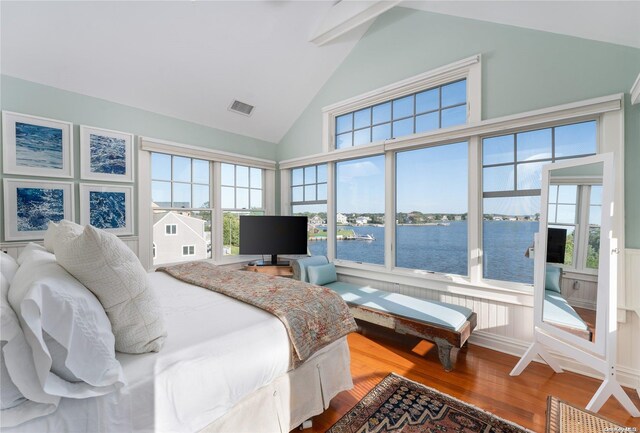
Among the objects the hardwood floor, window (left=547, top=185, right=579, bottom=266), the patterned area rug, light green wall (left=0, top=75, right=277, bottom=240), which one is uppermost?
light green wall (left=0, top=75, right=277, bottom=240)

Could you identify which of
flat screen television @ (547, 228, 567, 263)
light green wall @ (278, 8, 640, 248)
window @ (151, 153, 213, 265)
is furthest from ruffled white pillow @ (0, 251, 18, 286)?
light green wall @ (278, 8, 640, 248)

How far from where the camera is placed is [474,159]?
276 centimetres

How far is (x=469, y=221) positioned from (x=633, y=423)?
169 centimetres

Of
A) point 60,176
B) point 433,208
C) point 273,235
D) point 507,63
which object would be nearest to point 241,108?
point 273,235

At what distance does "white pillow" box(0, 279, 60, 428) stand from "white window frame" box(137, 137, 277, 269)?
255cm

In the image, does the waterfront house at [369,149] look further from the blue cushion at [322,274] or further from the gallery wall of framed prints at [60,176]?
the blue cushion at [322,274]

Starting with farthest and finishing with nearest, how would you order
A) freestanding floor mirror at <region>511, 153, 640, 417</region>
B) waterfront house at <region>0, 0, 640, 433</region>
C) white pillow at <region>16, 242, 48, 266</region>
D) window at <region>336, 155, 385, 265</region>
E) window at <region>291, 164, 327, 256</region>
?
window at <region>291, 164, 327, 256</region> → window at <region>336, 155, 385, 265</region> → waterfront house at <region>0, 0, 640, 433</region> → freestanding floor mirror at <region>511, 153, 640, 417</region> → white pillow at <region>16, 242, 48, 266</region>

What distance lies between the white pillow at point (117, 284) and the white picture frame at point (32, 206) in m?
2.05

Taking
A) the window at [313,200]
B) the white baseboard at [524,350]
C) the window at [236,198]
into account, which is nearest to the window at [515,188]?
the white baseboard at [524,350]

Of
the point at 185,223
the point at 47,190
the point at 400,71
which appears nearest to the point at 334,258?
the point at 185,223

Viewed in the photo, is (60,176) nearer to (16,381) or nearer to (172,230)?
(172,230)

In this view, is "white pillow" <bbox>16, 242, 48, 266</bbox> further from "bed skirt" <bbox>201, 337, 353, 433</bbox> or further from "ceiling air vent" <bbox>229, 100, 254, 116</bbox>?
"ceiling air vent" <bbox>229, 100, 254, 116</bbox>

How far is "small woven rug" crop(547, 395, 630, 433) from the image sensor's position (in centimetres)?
163

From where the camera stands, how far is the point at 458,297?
2832 millimetres
